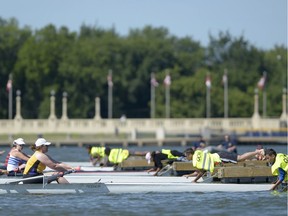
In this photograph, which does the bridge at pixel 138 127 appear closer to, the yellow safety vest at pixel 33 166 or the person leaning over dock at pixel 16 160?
the person leaning over dock at pixel 16 160

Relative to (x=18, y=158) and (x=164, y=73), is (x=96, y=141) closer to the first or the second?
(x=164, y=73)

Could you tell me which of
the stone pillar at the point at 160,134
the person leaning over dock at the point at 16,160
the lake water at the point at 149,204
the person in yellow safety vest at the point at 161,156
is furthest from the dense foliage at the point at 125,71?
the lake water at the point at 149,204

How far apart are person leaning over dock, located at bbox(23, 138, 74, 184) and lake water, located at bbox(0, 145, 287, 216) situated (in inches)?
25.0

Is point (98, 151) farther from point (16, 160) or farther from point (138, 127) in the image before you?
point (138, 127)

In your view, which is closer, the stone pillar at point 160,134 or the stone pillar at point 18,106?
the stone pillar at point 160,134

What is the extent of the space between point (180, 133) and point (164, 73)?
880 inches

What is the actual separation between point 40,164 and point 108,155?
1425 centimetres

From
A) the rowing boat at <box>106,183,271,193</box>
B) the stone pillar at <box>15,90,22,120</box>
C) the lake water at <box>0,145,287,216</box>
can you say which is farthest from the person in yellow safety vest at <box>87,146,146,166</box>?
the stone pillar at <box>15,90,22,120</box>

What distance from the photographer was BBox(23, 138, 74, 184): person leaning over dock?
1430 inches

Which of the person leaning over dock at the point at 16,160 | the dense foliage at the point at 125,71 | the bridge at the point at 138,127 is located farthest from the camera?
the dense foliage at the point at 125,71

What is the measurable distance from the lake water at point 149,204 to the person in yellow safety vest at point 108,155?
1158 centimetres

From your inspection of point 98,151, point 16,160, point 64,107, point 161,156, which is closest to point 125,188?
point 16,160

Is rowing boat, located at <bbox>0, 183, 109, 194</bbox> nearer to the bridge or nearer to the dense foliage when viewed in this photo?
the bridge

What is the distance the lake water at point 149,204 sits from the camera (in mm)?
34312
